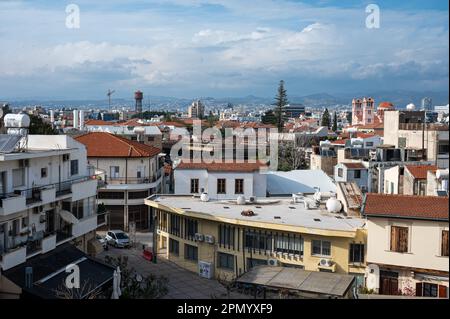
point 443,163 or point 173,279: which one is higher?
point 443,163

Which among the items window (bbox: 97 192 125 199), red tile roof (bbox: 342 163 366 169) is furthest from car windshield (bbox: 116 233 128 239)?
red tile roof (bbox: 342 163 366 169)

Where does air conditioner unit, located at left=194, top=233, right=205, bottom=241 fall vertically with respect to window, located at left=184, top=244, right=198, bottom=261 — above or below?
above

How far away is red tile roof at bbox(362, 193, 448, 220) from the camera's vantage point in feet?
38.7

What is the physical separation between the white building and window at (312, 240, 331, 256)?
6394mm

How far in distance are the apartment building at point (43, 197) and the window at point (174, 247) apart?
2.45 metres

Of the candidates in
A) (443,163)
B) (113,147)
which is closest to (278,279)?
(443,163)

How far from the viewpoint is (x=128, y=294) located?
41.2 feet

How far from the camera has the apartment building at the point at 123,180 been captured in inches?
976

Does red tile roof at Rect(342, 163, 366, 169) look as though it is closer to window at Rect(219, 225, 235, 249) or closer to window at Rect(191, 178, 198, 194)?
window at Rect(191, 178, 198, 194)

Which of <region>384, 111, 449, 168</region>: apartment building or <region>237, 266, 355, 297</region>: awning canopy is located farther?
<region>384, 111, 449, 168</region>: apartment building
